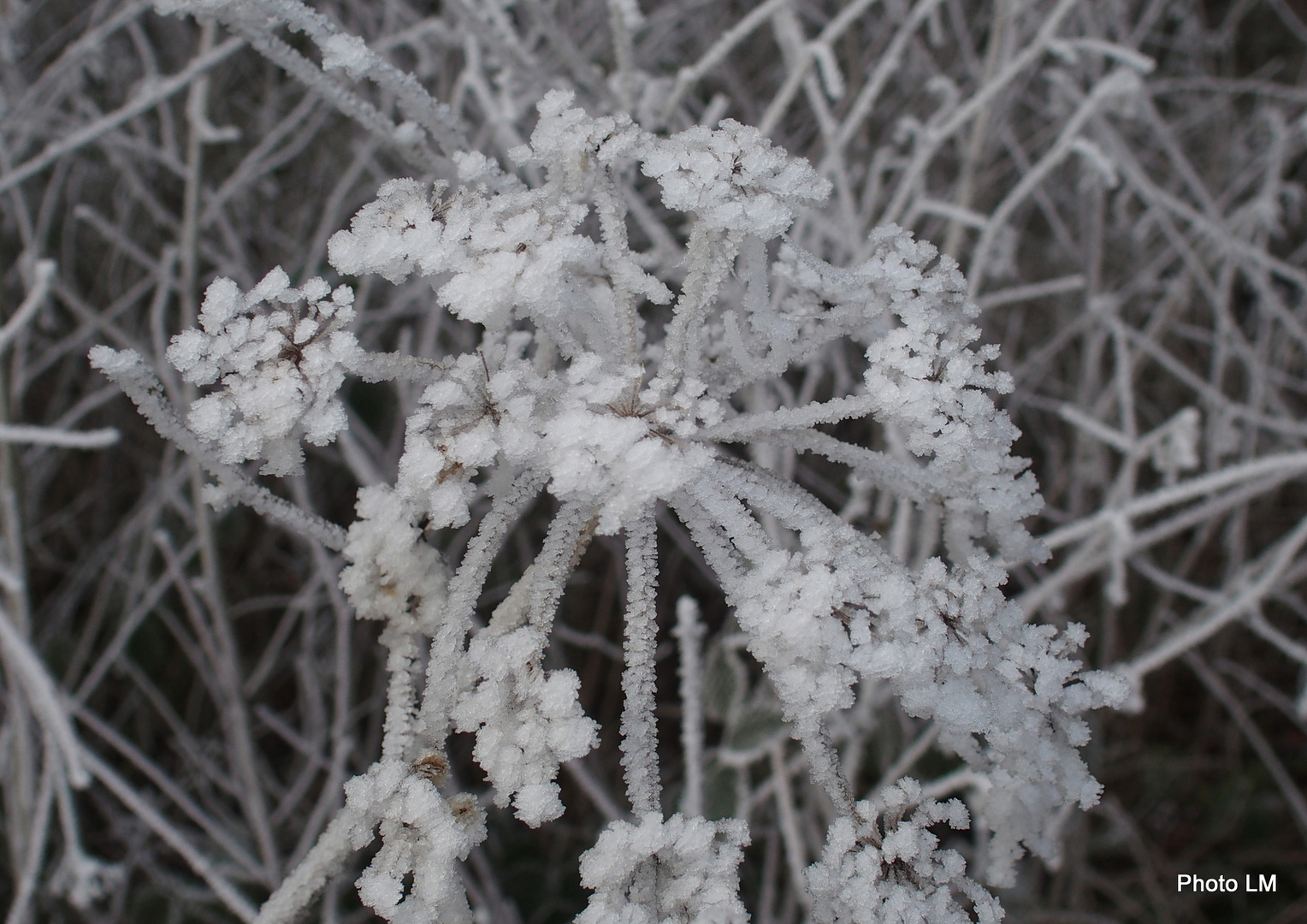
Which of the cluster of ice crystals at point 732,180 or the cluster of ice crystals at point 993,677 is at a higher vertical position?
the cluster of ice crystals at point 732,180

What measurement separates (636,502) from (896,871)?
0.22 m

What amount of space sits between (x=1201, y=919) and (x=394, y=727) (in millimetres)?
1500

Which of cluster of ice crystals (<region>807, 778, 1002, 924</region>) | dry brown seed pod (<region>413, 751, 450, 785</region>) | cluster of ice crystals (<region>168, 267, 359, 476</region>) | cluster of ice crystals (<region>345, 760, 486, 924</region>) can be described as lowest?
cluster of ice crystals (<region>807, 778, 1002, 924</region>)

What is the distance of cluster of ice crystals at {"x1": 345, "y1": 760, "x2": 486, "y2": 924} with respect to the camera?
39 centimetres

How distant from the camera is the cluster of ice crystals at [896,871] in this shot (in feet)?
1.34

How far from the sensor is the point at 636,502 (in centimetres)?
40

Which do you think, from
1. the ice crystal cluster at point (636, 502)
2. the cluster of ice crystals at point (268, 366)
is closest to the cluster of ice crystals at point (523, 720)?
the ice crystal cluster at point (636, 502)

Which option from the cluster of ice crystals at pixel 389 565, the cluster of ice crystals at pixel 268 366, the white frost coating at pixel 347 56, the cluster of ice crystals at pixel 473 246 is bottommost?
the cluster of ice crystals at pixel 389 565

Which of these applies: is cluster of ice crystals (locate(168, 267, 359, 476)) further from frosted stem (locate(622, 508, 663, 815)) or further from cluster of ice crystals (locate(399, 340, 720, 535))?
frosted stem (locate(622, 508, 663, 815))

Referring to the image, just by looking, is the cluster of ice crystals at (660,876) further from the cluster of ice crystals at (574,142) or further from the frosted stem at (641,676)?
the cluster of ice crystals at (574,142)

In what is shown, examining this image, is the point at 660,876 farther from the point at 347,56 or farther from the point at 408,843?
the point at 347,56

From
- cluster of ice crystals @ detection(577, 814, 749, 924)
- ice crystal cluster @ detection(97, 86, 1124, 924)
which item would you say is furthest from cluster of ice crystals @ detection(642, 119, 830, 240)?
cluster of ice crystals @ detection(577, 814, 749, 924)

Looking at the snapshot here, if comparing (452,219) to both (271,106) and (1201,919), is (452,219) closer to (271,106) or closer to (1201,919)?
(271,106)

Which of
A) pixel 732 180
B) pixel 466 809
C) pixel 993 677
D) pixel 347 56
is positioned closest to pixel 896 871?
pixel 993 677
